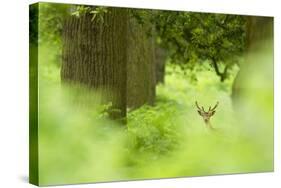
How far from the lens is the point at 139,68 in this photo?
12320 millimetres

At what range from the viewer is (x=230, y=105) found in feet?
38.8

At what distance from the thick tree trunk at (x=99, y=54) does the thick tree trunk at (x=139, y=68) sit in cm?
22

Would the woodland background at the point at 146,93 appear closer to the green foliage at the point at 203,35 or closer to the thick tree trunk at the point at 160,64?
the green foliage at the point at 203,35

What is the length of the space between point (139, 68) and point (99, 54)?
68.6 inches

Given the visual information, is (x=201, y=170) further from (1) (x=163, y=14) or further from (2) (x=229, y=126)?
(1) (x=163, y=14)

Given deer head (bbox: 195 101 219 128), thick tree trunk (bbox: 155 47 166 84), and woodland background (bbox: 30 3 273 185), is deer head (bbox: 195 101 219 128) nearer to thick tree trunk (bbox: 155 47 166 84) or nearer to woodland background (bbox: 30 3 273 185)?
woodland background (bbox: 30 3 273 185)

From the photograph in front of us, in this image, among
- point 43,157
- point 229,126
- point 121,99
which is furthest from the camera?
point 229,126

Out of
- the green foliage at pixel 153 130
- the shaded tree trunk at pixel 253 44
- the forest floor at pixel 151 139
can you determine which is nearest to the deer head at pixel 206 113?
the forest floor at pixel 151 139

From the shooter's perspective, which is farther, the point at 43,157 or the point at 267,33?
the point at 267,33

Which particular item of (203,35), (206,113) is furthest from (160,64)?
(206,113)

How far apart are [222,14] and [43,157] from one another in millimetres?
3467

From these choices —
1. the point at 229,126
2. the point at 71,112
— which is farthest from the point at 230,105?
the point at 71,112

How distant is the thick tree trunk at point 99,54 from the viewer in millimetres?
10539

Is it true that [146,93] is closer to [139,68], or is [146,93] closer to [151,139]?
[139,68]
